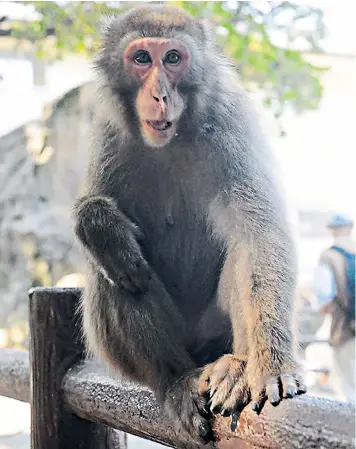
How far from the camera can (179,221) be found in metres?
1.45

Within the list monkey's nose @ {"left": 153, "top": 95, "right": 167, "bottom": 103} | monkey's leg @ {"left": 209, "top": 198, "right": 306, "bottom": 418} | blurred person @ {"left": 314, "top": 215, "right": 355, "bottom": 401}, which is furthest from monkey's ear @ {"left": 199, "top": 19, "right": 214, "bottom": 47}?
blurred person @ {"left": 314, "top": 215, "right": 355, "bottom": 401}

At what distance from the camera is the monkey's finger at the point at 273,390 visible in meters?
0.99

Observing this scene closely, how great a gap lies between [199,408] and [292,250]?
0.39 metres

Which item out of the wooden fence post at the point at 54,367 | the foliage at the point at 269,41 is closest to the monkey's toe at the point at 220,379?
the wooden fence post at the point at 54,367

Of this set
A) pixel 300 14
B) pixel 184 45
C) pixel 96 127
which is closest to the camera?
pixel 184 45

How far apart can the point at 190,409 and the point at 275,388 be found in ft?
0.64

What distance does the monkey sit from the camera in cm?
128

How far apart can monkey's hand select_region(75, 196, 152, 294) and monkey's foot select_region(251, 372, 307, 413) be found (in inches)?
13.7

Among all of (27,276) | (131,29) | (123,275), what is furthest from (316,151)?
(27,276)

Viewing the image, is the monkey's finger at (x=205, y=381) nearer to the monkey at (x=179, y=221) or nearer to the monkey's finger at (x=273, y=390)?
the monkey at (x=179, y=221)

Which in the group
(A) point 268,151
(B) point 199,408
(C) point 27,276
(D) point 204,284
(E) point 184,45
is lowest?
(C) point 27,276

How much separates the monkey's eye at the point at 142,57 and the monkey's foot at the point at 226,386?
0.64 m

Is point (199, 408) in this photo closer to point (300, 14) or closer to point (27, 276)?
point (300, 14)

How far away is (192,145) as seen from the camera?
1.44 metres
